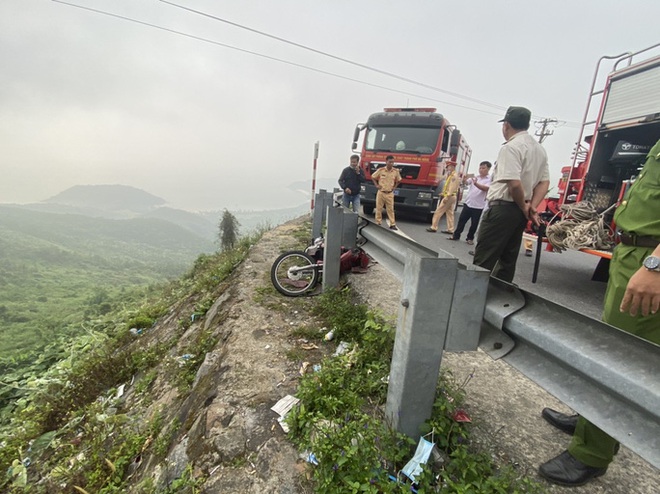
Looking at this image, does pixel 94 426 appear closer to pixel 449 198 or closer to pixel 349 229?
pixel 349 229

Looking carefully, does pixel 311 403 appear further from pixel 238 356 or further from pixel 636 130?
pixel 636 130

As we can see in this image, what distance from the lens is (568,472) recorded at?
5.11ft

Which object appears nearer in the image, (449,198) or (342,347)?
(342,347)

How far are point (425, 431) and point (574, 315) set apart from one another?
934mm

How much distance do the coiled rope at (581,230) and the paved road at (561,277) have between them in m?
0.64

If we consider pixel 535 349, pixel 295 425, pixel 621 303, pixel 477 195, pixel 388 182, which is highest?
pixel 388 182

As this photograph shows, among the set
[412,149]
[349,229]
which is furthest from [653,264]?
[412,149]

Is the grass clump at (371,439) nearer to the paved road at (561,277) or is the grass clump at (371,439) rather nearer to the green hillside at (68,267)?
the paved road at (561,277)

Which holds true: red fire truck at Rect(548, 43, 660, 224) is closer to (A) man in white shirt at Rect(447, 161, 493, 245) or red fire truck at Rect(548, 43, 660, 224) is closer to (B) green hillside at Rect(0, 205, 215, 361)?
(A) man in white shirt at Rect(447, 161, 493, 245)

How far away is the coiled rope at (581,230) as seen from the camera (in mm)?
4086

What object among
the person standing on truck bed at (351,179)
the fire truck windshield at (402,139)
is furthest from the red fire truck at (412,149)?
the person standing on truck bed at (351,179)

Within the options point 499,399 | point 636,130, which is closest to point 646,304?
point 499,399

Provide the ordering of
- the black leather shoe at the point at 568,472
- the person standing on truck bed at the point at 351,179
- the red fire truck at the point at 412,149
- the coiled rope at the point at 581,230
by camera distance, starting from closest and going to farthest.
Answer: the black leather shoe at the point at 568,472, the coiled rope at the point at 581,230, the person standing on truck bed at the point at 351,179, the red fire truck at the point at 412,149

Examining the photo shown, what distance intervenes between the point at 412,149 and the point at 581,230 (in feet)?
18.5
